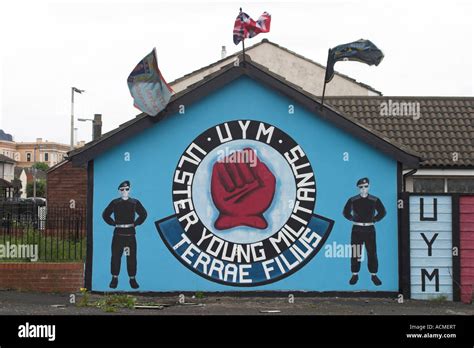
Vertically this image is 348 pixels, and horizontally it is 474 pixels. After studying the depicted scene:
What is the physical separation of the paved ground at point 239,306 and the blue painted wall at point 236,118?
33cm

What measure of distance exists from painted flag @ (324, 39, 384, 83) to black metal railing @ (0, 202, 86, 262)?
617 centimetres

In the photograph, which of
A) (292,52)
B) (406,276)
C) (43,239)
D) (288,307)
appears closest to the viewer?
(288,307)

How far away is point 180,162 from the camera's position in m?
15.2

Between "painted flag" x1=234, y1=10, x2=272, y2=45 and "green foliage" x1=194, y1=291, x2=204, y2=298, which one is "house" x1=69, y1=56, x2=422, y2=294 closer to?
"green foliage" x1=194, y1=291, x2=204, y2=298

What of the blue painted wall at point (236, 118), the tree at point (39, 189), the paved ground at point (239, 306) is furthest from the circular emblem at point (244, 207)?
the tree at point (39, 189)

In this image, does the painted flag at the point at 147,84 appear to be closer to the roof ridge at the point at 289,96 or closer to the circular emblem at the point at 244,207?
the roof ridge at the point at 289,96

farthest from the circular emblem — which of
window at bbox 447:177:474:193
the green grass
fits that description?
window at bbox 447:177:474:193

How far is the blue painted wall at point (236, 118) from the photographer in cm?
1512

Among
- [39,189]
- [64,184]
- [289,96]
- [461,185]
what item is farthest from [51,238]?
[39,189]

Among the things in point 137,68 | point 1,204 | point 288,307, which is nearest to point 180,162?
point 137,68

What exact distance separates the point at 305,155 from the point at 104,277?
4783 mm

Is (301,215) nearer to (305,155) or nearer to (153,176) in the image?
(305,155)

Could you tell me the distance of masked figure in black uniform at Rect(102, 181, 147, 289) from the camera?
15.1m

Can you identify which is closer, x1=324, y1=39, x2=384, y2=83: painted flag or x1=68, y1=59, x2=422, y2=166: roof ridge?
x1=324, y1=39, x2=384, y2=83: painted flag
